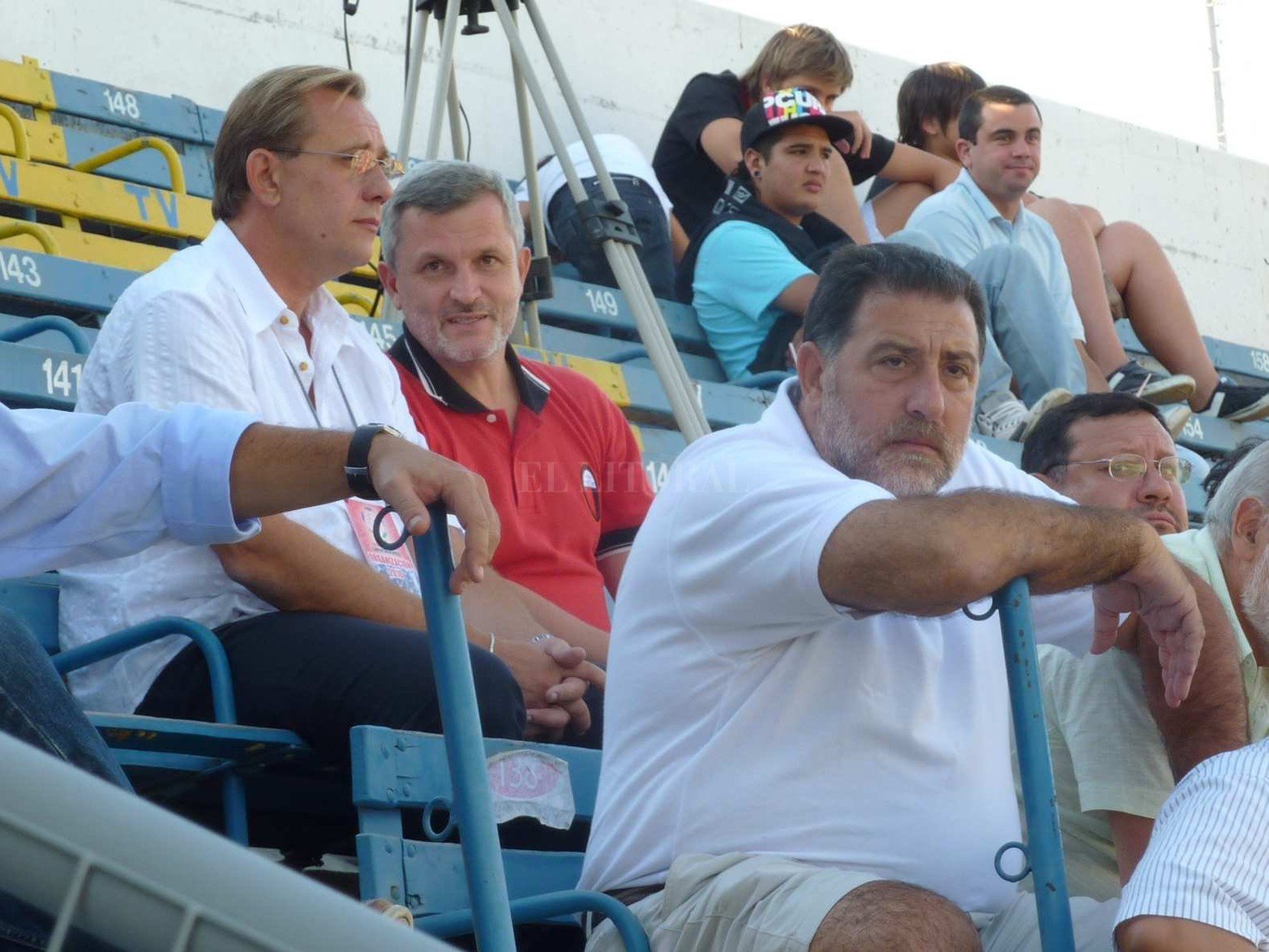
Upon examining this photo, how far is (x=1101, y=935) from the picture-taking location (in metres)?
1.88

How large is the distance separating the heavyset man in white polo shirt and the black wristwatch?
506mm

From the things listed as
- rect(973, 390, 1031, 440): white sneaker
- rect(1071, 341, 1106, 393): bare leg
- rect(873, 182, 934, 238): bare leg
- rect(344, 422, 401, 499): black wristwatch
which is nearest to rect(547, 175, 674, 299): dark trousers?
rect(873, 182, 934, 238): bare leg

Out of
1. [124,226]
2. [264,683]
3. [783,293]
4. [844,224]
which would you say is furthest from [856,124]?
[264,683]

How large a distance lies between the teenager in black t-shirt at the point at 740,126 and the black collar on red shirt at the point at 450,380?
2149 mm

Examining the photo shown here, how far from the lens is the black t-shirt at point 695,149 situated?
17.3 ft

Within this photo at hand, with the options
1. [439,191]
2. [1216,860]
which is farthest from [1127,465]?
[1216,860]

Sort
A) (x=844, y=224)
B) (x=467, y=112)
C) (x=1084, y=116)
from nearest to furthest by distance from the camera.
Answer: (x=844, y=224) → (x=467, y=112) → (x=1084, y=116)

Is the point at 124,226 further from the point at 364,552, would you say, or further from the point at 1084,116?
the point at 1084,116

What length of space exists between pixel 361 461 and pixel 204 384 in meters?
1.02

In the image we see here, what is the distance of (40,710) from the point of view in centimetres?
138

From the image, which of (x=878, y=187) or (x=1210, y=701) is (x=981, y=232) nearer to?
(x=878, y=187)

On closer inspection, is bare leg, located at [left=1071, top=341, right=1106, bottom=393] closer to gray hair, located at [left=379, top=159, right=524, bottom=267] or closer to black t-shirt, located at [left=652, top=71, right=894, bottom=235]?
black t-shirt, located at [left=652, top=71, right=894, bottom=235]

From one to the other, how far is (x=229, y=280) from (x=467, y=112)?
3714 millimetres

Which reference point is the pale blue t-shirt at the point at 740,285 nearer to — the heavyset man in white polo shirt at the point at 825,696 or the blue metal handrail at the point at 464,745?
the heavyset man in white polo shirt at the point at 825,696
